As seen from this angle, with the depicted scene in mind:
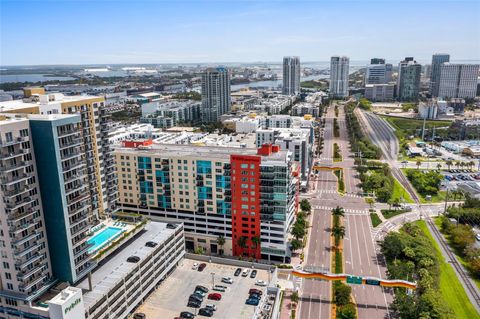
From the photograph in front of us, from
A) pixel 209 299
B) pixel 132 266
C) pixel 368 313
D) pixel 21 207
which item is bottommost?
pixel 368 313

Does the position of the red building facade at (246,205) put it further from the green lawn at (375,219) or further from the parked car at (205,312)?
the green lawn at (375,219)

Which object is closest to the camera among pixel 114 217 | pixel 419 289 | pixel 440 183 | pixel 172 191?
pixel 419 289

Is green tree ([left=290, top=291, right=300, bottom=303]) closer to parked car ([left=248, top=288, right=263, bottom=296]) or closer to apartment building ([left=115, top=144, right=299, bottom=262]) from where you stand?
parked car ([left=248, top=288, right=263, bottom=296])

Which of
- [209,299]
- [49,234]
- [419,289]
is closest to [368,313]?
[419,289]

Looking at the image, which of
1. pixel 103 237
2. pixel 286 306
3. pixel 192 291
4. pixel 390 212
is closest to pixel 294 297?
pixel 286 306

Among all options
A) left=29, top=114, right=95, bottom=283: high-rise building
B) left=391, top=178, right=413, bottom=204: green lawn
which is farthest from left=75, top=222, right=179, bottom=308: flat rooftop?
left=391, top=178, right=413, bottom=204: green lawn

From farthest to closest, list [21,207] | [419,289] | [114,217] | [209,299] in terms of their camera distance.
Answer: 1. [114,217]
2. [419,289]
3. [209,299]
4. [21,207]

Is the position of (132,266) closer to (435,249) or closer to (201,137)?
(435,249)

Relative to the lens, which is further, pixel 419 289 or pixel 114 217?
pixel 114 217
